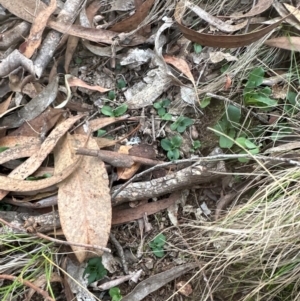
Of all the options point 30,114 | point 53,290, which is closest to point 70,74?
point 30,114

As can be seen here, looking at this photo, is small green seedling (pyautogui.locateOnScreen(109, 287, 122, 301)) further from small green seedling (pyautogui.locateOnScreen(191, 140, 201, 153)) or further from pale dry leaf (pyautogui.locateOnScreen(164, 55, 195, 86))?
pale dry leaf (pyautogui.locateOnScreen(164, 55, 195, 86))

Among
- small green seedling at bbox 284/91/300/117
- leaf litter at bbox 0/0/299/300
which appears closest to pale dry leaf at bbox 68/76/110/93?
leaf litter at bbox 0/0/299/300

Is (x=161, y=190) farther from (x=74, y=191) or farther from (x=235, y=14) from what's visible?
(x=235, y=14)

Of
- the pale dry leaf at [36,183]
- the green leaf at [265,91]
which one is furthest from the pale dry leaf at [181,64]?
the pale dry leaf at [36,183]

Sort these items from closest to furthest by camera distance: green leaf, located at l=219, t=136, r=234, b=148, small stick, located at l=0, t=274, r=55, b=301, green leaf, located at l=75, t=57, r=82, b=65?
small stick, located at l=0, t=274, r=55, b=301, green leaf, located at l=219, t=136, r=234, b=148, green leaf, located at l=75, t=57, r=82, b=65

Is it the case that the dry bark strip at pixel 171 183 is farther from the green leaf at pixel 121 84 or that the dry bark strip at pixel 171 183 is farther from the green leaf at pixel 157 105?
the green leaf at pixel 121 84

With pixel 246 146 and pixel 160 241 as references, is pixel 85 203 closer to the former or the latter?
pixel 160 241

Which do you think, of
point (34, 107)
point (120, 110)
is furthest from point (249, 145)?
point (34, 107)

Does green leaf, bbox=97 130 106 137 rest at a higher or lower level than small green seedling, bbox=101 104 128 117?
lower
